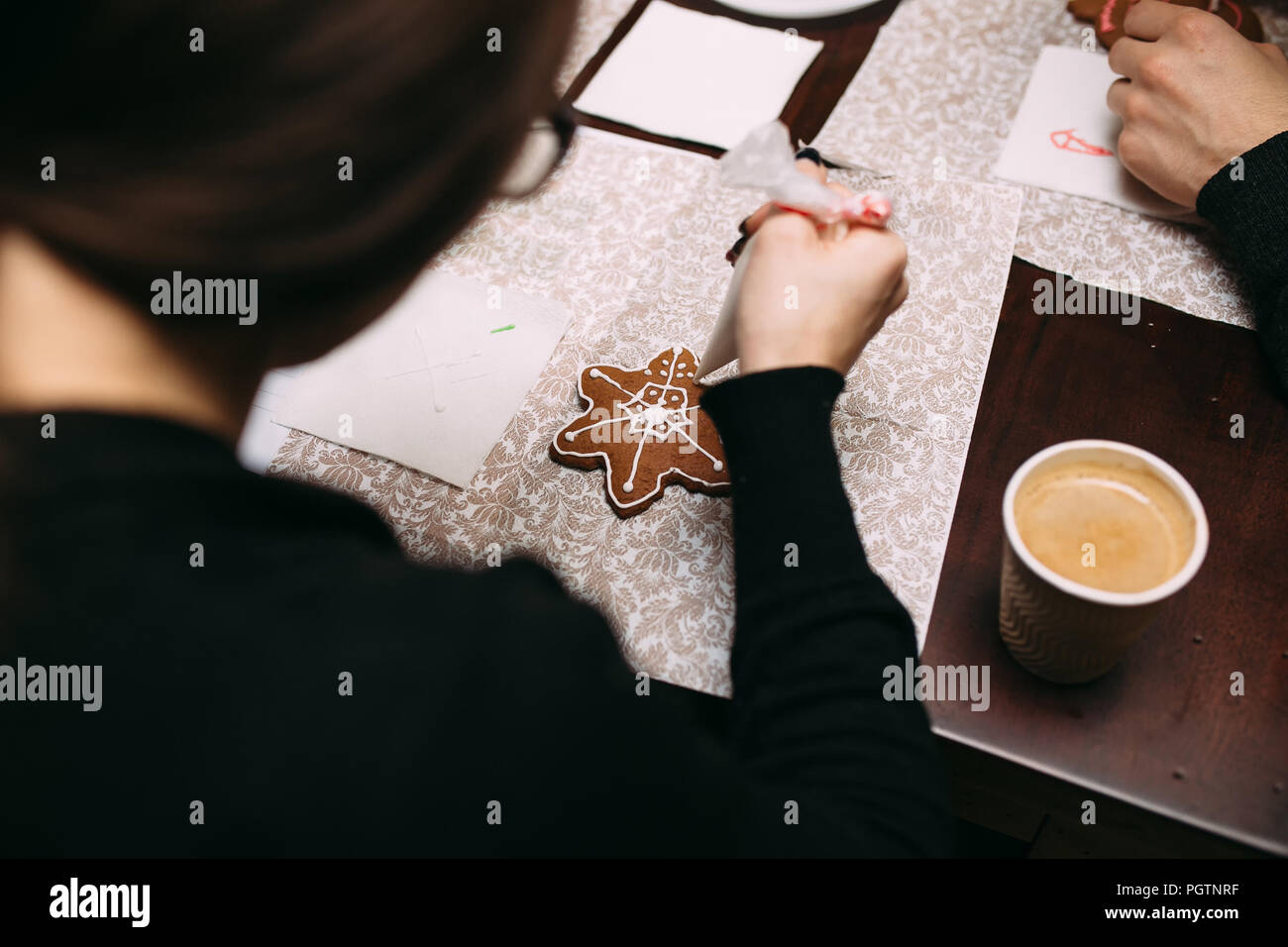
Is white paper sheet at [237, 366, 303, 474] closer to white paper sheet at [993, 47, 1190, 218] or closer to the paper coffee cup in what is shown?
the paper coffee cup

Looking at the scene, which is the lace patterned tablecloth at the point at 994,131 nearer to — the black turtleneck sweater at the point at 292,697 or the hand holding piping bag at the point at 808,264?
the hand holding piping bag at the point at 808,264

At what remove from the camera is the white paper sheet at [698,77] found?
0.99 m

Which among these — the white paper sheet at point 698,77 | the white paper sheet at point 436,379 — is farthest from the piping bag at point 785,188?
the white paper sheet at point 698,77

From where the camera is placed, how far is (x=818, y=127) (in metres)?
0.98

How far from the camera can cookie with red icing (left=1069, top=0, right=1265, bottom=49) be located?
97 centimetres

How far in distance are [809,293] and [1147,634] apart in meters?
0.34

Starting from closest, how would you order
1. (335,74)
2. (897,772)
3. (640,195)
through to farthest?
1. (335,74)
2. (897,772)
3. (640,195)

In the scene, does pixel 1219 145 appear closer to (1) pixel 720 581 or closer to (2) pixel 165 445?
(1) pixel 720 581

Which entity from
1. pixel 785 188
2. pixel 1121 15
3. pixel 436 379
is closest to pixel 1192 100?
pixel 1121 15

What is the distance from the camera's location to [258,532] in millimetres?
423

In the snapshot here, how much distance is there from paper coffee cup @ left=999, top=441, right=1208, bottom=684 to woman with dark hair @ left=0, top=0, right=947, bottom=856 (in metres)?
0.18

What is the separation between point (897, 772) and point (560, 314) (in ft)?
1.69

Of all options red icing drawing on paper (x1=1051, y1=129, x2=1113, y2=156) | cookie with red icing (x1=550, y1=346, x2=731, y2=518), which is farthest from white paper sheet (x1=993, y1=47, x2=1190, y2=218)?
cookie with red icing (x1=550, y1=346, x2=731, y2=518)
